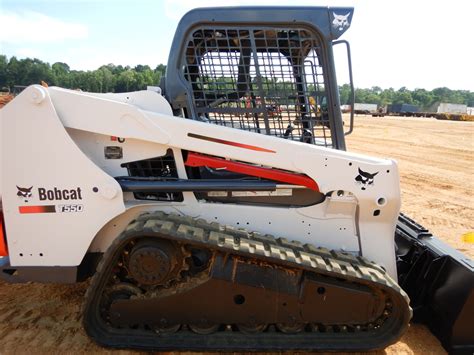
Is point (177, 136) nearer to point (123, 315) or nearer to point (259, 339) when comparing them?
point (123, 315)

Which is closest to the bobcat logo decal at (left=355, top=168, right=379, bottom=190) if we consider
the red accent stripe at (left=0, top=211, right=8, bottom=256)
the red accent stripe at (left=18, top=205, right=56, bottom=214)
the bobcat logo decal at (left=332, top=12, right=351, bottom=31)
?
the bobcat logo decal at (left=332, top=12, right=351, bottom=31)

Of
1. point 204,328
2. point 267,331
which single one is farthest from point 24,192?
point 267,331

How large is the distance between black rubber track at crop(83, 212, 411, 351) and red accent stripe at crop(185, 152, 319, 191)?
0.42 metres

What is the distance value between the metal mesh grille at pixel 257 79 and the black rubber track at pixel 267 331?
90cm

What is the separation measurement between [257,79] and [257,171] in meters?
→ 0.73

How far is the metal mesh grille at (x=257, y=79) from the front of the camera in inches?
113

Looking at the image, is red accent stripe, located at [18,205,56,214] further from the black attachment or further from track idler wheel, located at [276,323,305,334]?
the black attachment

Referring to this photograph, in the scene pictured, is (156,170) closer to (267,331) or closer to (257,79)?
(257,79)

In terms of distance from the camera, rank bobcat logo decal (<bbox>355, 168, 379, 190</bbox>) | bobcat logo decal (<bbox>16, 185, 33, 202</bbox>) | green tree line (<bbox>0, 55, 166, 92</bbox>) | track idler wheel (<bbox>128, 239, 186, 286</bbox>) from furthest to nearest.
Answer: green tree line (<bbox>0, 55, 166, 92</bbox>)
bobcat logo decal (<bbox>355, 168, 379, 190</bbox>)
bobcat logo decal (<bbox>16, 185, 33, 202</bbox>)
track idler wheel (<bbox>128, 239, 186, 286</bbox>)

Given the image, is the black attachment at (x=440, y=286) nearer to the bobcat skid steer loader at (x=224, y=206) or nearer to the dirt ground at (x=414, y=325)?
the bobcat skid steer loader at (x=224, y=206)

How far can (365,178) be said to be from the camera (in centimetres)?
274

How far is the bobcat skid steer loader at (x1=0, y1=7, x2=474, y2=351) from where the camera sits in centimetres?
254

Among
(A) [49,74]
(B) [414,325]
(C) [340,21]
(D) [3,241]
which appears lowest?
(B) [414,325]

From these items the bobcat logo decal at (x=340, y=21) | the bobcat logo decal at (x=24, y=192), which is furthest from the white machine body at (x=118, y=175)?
the bobcat logo decal at (x=340, y=21)
